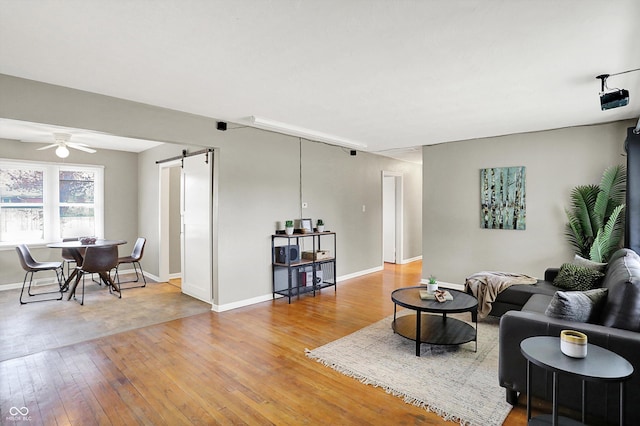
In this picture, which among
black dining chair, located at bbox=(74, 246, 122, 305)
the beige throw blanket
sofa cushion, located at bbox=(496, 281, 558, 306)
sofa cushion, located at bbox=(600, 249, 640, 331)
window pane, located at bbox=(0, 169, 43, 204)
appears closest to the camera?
sofa cushion, located at bbox=(600, 249, 640, 331)

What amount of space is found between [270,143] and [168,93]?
1.88 meters

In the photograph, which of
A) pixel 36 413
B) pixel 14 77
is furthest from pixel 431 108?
pixel 36 413

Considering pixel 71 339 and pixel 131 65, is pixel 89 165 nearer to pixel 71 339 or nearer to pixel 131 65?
pixel 71 339

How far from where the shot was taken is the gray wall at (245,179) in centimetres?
321

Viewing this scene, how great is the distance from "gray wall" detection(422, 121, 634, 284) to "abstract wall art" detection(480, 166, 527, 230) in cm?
8

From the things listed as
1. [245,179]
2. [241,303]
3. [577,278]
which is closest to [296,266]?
[241,303]

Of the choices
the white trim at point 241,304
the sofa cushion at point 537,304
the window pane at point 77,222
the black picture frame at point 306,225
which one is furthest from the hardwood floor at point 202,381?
the window pane at point 77,222

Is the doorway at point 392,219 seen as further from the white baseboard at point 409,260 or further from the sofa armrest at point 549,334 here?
the sofa armrest at point 549,334

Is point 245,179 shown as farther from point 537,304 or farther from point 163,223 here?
point 537,304

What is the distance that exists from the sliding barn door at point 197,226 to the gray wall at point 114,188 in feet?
8.03

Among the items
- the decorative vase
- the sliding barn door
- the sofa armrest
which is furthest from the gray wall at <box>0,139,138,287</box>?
the decorative vase

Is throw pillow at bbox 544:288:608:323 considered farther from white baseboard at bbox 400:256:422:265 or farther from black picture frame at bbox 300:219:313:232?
white baseboard at bbox 400:256:422:265

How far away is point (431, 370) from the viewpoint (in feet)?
9.10

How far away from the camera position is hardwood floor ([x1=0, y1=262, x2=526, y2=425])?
86.5 inches
